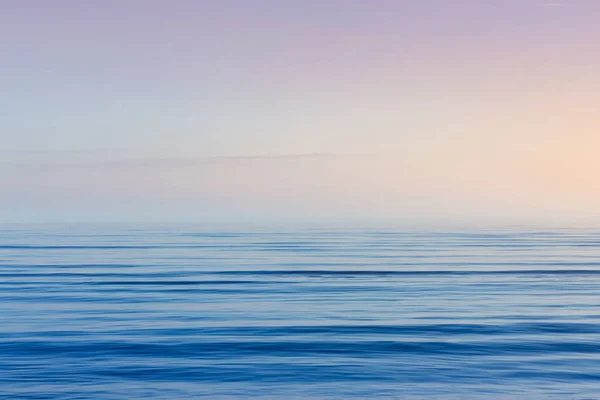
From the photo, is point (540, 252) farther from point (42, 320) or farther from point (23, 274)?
point (42, 320)

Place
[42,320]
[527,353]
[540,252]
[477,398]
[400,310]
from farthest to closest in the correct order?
[540,252], [400,310], [42,320], [527,353], [477,398]

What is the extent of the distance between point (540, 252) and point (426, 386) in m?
38.7

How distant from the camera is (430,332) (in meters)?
19.5

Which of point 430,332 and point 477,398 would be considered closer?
point 477,398

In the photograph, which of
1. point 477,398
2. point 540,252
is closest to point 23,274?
point 477,398

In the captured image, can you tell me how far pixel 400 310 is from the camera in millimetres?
23578

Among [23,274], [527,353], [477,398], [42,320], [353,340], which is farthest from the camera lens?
[23,274]

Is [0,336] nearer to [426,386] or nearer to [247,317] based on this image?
[247,317]

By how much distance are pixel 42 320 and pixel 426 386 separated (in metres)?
11.4

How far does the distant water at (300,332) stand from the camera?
47.3 ft

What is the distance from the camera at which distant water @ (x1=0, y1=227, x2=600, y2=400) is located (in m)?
14.4

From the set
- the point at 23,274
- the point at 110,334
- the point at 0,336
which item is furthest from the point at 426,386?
the point at 23,274

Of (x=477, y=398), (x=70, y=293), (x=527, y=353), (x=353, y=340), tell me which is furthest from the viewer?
(x=70, y=293)

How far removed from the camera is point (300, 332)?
64.5 feet
